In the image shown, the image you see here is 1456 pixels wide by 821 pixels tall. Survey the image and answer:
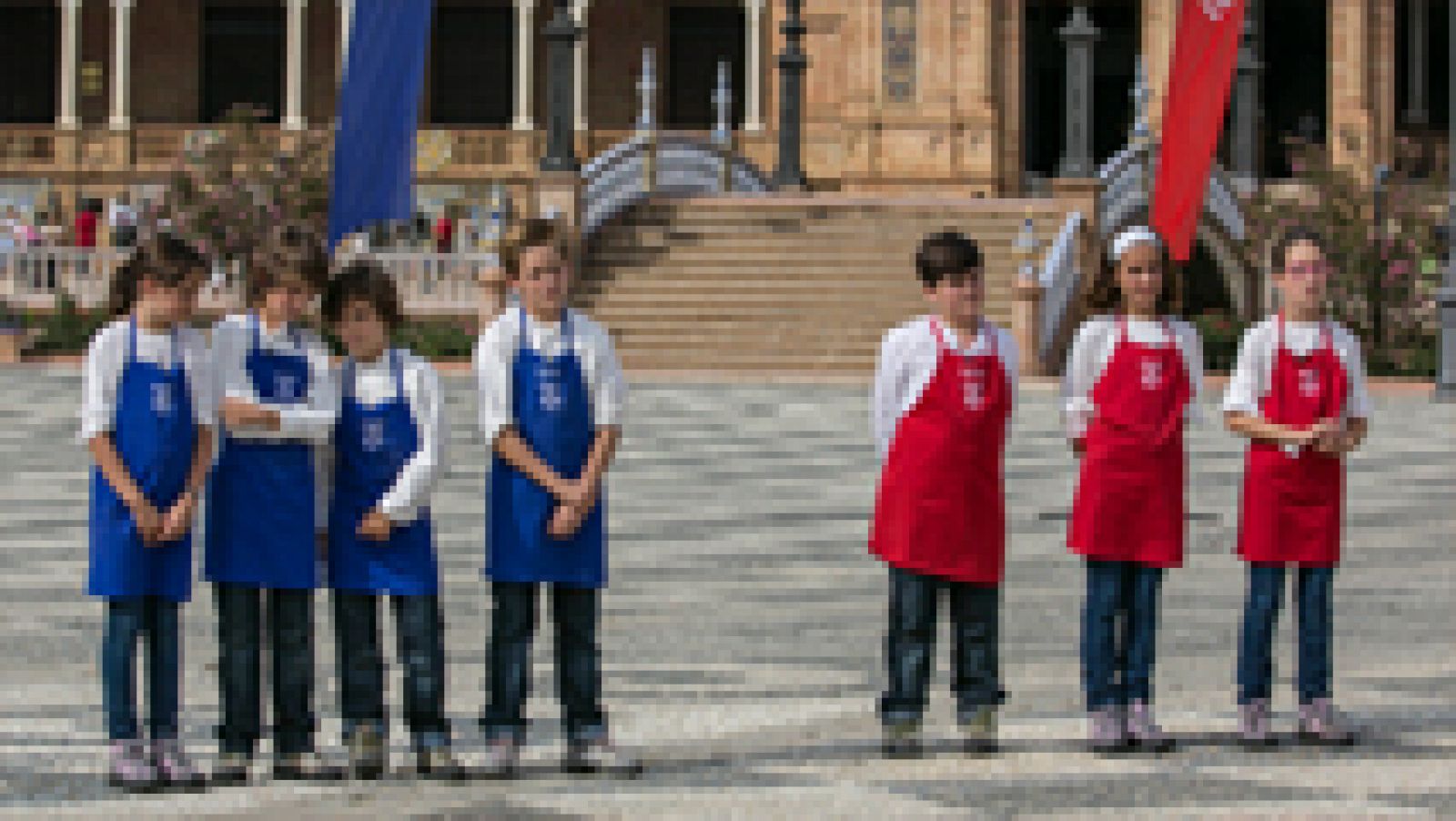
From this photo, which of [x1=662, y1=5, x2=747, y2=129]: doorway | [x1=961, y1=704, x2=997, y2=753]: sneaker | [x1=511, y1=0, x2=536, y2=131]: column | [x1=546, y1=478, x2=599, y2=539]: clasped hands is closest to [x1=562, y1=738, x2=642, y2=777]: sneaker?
[x1=546, y1=478, x2=599, y2=539]: clasped hands

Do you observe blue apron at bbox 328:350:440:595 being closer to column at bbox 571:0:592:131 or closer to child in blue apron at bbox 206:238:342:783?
child in blue apron at bbox 206:238:342:783

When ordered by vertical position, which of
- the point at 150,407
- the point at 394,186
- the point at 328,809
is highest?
the point at 394,186

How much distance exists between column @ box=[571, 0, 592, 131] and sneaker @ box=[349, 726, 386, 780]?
40.0 metres

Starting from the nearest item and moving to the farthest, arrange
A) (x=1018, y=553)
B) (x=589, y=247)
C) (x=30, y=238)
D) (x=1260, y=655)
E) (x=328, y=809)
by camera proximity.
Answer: (x=328, y=809) < (x=1260, y=655) < (x=1018, y=553) < (x=589, y=247) < (x=30, y=238)

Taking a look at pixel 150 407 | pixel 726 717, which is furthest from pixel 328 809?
pixel 726 717

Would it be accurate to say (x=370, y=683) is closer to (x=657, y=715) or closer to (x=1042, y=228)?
(x=657, y=715)

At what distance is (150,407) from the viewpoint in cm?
805

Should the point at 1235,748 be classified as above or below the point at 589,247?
below

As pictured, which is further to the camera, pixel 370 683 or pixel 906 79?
pixel 906 79

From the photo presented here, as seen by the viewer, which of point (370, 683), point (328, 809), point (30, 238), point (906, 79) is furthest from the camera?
point (906, 79)

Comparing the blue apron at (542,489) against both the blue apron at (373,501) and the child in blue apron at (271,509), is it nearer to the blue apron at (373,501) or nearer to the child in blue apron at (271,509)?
the blue apron at (373,501)

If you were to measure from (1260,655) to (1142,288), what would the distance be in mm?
1153

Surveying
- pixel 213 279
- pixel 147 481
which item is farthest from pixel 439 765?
pixel 213 279

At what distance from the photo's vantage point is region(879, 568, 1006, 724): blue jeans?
8570mm
